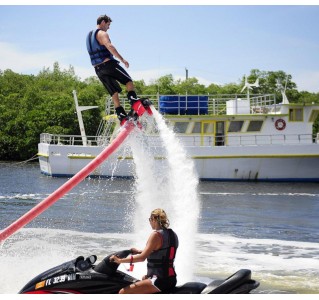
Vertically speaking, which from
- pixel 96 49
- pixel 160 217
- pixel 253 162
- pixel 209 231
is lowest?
pixel 209 231

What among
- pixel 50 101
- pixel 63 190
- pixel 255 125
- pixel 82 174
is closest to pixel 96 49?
pixel 82 174

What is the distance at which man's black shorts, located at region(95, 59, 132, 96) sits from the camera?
9266 millimetres

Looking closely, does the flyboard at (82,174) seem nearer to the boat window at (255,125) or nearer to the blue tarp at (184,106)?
the blue tarp at (184,106)

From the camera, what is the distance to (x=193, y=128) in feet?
121

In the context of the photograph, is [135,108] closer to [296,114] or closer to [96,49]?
[96,49]

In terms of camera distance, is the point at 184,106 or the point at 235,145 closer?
the point at 235,145

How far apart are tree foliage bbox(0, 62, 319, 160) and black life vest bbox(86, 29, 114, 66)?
4024 centimetres

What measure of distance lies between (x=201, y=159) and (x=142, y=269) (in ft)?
79.0

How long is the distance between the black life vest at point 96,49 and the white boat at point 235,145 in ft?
83.6

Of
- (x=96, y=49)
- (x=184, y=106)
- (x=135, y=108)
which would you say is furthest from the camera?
(x=184, y=106)

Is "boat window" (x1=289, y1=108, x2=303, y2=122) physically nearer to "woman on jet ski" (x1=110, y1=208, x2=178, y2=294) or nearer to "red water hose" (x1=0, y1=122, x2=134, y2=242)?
"red water hose" (x1=0, y1=122, x2=134, y2=242)

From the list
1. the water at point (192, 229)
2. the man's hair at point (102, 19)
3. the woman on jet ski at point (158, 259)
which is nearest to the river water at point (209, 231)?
the water at point (192, 229)

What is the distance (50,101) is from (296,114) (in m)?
29.3

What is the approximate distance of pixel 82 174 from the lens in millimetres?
9320
